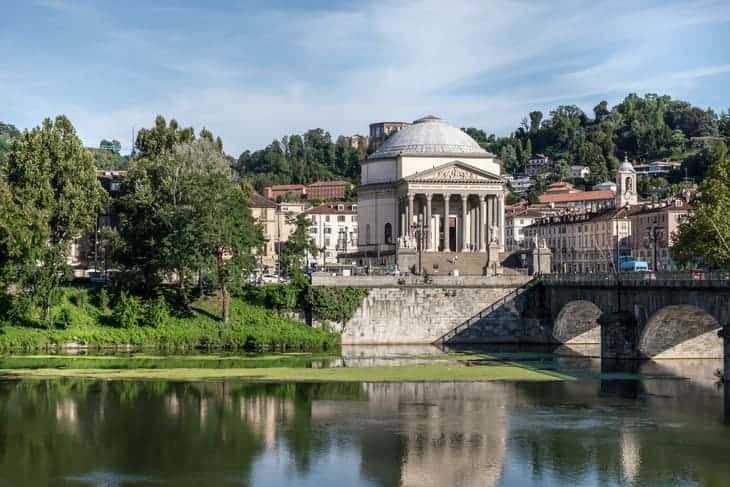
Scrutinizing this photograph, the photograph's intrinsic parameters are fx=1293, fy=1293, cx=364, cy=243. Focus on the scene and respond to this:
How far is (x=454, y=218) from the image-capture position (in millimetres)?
118562

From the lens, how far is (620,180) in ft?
598

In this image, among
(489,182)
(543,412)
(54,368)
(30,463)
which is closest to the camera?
(30,463)

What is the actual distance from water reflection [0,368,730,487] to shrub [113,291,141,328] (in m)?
20.6

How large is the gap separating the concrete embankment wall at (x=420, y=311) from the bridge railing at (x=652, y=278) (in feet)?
16.2

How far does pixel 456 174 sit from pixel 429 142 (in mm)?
5208

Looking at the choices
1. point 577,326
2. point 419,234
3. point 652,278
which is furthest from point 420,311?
point 652,278

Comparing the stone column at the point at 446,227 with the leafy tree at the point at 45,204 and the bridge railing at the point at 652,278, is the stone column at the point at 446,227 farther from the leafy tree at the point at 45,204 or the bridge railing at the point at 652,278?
the leafy tree at the point at 45,204

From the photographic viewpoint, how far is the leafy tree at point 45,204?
80562 mm

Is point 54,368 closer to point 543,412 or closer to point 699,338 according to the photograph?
point 543,412

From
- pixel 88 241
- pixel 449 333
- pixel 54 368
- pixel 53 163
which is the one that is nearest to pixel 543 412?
pixel 54 368

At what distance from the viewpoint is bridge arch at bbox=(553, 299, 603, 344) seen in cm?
8756

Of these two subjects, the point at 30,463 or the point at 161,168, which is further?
the point at 161,168

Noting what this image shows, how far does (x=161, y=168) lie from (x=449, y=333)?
2370cm

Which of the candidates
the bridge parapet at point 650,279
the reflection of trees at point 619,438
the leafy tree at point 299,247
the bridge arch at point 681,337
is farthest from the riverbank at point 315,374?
the leafy tree at point 299,247
